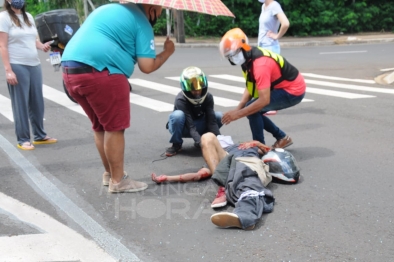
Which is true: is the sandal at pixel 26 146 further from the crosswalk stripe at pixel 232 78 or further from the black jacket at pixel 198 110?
the crosswalk stripe at pixel 232 78

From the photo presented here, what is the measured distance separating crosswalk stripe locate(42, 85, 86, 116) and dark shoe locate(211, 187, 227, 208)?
4826 millimetres

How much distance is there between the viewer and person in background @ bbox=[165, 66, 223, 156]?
6270mm

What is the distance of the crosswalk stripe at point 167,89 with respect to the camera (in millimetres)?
10188

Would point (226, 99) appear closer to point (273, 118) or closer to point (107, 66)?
point (273, 118)

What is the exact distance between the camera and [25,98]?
690 cm

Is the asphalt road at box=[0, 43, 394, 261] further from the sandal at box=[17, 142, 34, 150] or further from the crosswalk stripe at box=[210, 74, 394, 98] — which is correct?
the crosswalk stripe at box=[210, 74, 394, 98]

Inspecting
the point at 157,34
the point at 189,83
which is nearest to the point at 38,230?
the point at 189,83

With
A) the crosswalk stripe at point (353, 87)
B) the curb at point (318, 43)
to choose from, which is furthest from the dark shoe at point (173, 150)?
the curb at point (318, 43)

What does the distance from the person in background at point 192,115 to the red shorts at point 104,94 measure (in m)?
1.34

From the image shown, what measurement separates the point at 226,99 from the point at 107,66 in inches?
235

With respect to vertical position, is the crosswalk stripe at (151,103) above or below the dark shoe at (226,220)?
below

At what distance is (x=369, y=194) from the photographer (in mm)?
5133

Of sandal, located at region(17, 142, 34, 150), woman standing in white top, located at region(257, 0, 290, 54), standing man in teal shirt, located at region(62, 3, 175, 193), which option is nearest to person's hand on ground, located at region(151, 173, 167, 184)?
standing man in teal shirt, located at region(62, 3, 175, 193)

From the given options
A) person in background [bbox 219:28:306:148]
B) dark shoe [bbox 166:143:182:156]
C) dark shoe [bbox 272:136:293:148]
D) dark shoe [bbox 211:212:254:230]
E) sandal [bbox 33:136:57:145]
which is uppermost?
person in background [bbox 219:28:306:148]
